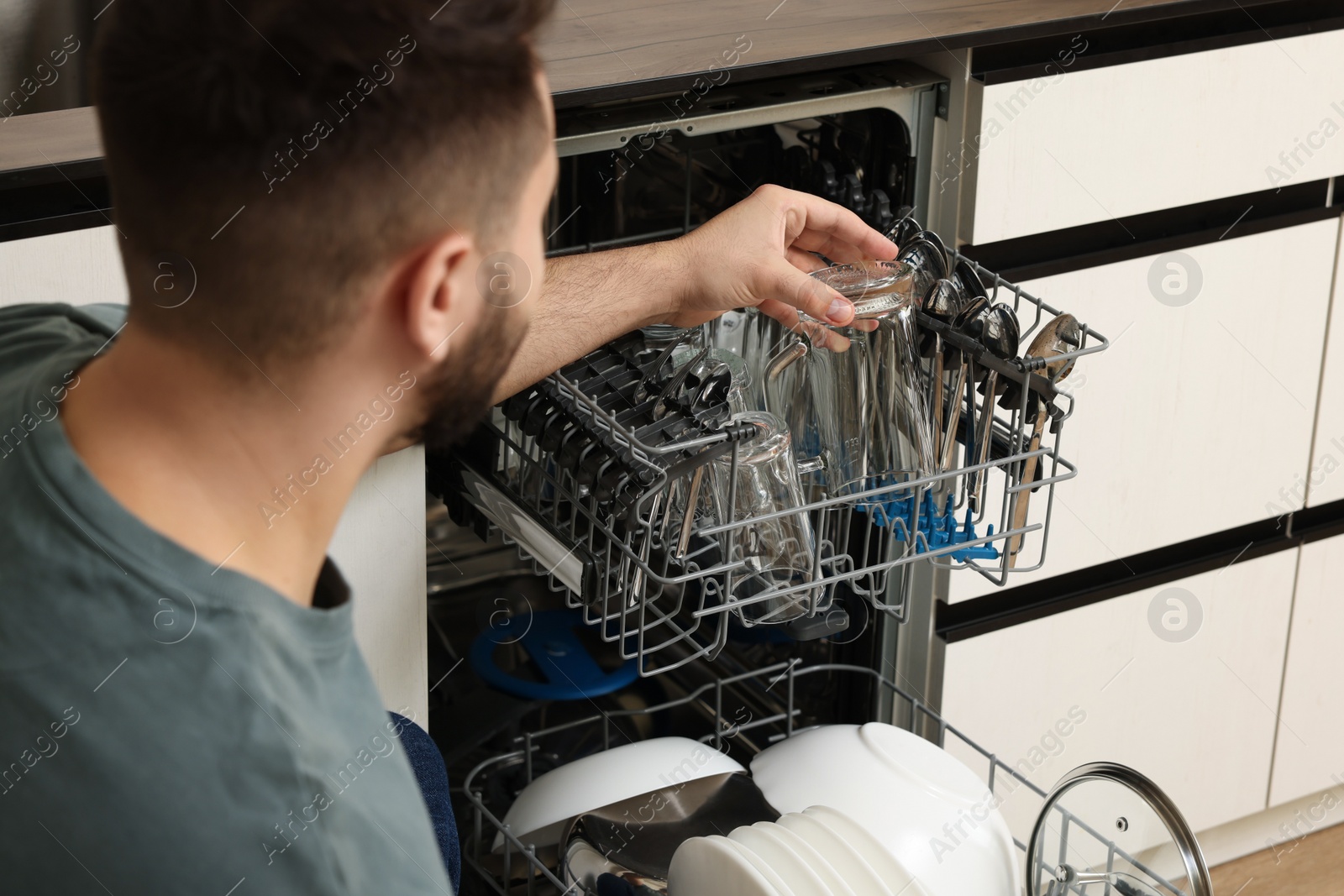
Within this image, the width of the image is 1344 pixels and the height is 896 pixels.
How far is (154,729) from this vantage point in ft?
1.87

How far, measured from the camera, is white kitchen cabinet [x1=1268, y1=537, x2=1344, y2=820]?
1.75 m

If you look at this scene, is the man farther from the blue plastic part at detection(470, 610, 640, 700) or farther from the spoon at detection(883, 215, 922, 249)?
the blue plastic part at detection(470, 610, 640, 700)

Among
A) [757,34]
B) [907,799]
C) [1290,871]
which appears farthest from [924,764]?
[1290,871]

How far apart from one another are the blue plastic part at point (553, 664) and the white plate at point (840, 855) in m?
0.46

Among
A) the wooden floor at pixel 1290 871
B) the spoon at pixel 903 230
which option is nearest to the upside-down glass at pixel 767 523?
the spoon at pixel 903 230

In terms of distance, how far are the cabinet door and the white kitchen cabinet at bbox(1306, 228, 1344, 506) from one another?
0.27 ft

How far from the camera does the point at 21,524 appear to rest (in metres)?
0.60

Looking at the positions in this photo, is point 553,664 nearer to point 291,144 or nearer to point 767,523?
point 767,523

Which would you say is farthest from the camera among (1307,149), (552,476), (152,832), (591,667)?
(591,667)

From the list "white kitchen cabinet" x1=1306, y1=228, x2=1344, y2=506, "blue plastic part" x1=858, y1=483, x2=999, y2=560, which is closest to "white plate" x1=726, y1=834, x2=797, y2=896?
"blue plastic part" x1=858, y1=483, x2=999, y2=560

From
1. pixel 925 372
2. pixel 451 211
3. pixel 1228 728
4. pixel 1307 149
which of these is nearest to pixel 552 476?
pixel 925 372

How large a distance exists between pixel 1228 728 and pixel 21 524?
1.52 metres

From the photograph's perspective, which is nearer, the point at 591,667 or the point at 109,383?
the point at 109,383

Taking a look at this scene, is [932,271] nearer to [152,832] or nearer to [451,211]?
A: [451,211]
